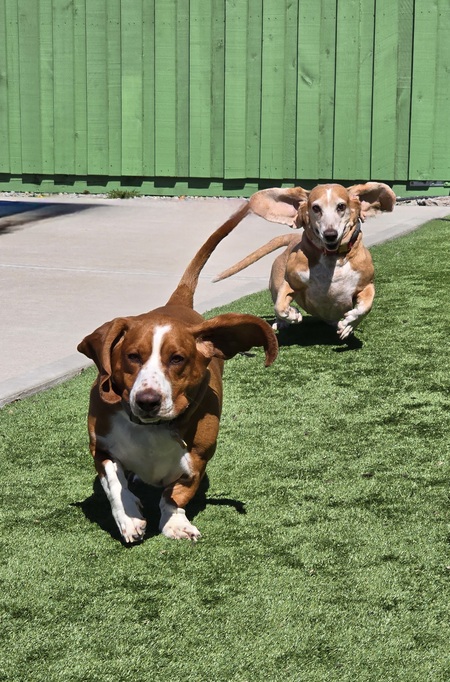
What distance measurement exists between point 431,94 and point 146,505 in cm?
866

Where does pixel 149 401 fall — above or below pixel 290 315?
above

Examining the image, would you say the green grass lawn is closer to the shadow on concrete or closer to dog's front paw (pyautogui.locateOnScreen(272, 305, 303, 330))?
dog's front paw (pyautogui.locateOnScreen(272, 305, 303, 330))

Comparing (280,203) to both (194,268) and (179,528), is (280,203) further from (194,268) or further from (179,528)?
(179,528)

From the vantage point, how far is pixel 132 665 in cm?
275

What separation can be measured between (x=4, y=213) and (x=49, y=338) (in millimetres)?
5270

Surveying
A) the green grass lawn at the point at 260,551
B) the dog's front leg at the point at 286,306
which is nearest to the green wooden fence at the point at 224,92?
the dog's front leg at the point at 286,306

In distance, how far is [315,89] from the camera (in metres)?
11.7

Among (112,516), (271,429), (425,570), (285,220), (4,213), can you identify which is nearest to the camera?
(425,570)

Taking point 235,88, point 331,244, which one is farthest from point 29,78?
point 331,244

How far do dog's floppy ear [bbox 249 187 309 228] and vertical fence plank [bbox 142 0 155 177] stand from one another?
6427 mm

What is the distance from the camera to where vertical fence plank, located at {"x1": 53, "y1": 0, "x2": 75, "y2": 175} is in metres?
12.0

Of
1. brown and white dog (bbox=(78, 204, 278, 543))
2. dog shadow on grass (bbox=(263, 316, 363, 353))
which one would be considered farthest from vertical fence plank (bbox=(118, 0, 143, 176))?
brown and white dog (bbox=(78, 204, 278, 543))

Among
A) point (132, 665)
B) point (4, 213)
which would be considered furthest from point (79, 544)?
point (4, 213)

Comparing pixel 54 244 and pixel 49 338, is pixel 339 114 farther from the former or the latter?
pixel 49 338
